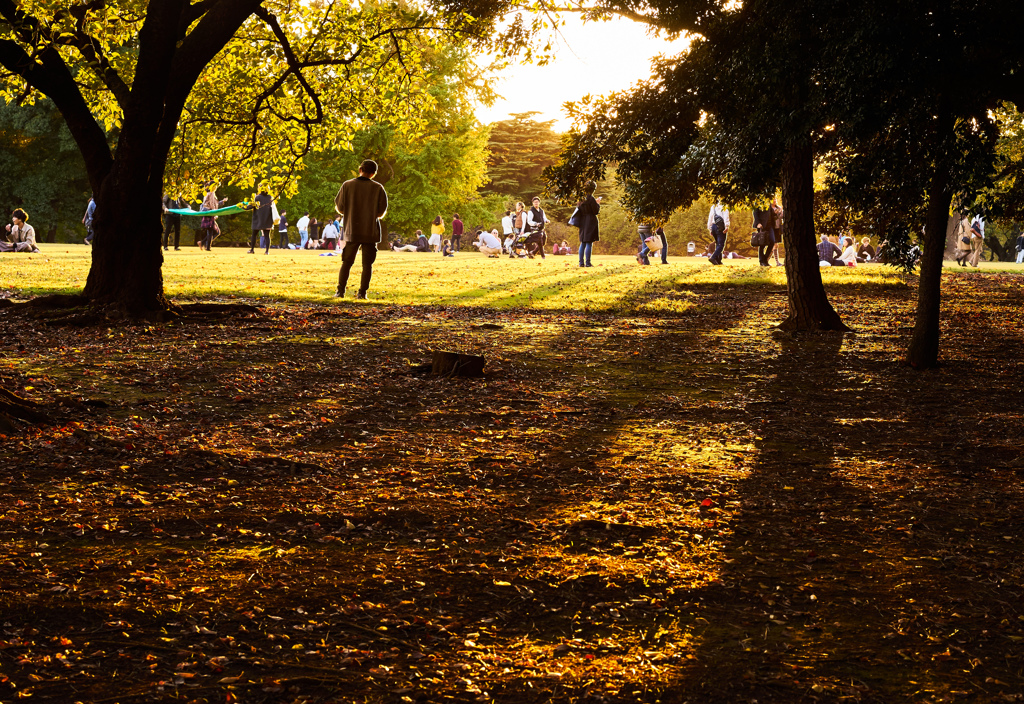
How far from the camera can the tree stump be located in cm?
1006

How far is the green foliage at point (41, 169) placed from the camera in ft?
183

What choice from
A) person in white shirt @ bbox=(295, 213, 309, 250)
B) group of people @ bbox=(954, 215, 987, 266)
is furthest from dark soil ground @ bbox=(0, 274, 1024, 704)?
person in white shirt @ bbox=(295, 213, 309, 250)

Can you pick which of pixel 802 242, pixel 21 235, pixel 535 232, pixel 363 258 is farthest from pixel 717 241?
pixel 21 235

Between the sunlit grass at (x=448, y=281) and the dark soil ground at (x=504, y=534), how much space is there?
7.55 m

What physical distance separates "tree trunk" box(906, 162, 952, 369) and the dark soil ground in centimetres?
69

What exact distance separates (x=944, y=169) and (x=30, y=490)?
27.9 ft

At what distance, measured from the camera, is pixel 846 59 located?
8.93 metres

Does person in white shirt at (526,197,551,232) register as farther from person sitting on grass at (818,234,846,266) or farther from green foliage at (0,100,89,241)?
green foliage at (0,100,89,241)

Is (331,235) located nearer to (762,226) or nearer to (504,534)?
(762,226)

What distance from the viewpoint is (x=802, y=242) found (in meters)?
13.3

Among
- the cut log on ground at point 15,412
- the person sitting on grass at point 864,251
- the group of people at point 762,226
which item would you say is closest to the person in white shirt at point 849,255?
the person sitting on grass at point 864,251

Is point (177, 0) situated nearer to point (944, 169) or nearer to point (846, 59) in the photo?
point (846, 59)

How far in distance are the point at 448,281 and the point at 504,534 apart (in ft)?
60.6

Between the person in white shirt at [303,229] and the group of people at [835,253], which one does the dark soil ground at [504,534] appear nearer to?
the group of people at [835,253]
